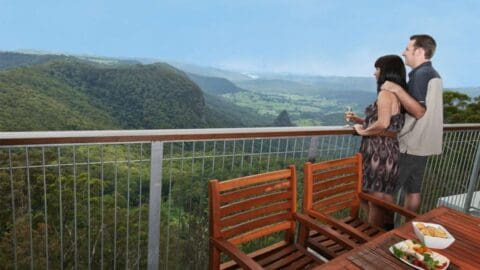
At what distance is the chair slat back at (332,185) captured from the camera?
7.19 feet

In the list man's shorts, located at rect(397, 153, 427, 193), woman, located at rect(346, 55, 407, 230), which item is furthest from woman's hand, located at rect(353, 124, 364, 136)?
man's shorts, located at rect(397, 153, 427, 193)

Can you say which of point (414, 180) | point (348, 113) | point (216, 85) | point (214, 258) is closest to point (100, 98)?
point (216, 85)

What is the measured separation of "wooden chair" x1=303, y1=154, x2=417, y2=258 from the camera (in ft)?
7.09

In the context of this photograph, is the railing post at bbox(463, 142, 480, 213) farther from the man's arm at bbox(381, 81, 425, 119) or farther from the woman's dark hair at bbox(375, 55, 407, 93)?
the woman's dark hair at bbox(375, 55, 407, 93)

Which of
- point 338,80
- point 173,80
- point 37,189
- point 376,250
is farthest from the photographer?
point 338,80

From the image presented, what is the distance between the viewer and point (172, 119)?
27188mm

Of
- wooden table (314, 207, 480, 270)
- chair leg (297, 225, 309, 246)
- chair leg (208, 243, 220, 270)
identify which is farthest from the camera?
chair leg (297, 225, 309, 246)

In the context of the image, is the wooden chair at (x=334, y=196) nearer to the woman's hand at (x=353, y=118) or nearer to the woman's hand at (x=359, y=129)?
the woman's hand at (x=359, y=129)

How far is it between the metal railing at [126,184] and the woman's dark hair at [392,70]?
53cm

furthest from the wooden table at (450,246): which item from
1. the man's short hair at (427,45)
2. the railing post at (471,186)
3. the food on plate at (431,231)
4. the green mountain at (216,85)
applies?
the green mountain at (216,85)

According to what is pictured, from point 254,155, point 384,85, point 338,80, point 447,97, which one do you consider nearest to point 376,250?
point 254,155

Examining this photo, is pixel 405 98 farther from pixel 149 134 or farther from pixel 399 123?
pixel 149 134

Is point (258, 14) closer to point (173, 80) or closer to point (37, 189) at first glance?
point (173, 80)

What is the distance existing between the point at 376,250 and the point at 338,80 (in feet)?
162
